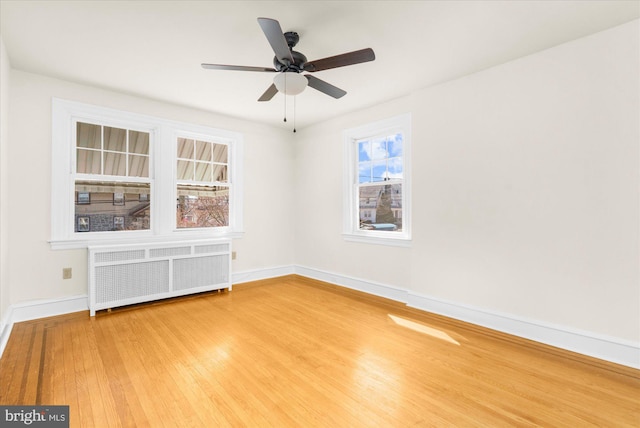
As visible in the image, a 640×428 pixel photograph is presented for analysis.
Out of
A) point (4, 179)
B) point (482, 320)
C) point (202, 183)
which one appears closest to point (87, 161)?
point (4, 179)

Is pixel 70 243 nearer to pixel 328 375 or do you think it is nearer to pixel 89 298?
pixel 89 298

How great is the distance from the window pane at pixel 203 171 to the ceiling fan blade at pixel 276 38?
9.04ft

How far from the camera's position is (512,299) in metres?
2.96

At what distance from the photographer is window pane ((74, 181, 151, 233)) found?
3674 mm

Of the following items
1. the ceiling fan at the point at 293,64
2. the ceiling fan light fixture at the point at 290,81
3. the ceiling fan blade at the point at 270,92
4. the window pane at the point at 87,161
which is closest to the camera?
the ceiling fan at the point at 293,64

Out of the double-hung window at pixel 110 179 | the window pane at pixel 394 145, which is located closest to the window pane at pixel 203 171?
the double-hung window at pixel 110 179

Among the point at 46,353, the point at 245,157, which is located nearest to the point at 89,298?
the point at 46,353

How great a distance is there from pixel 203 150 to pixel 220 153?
0.90ft

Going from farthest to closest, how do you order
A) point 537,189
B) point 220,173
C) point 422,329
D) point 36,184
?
point 220,173 → point 36,184 → point 422,329 → point 537,189

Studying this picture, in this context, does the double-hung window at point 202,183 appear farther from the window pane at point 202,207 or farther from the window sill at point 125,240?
the window sill at point 125,240

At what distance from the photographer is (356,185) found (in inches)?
187

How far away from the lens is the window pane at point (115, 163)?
152 inches

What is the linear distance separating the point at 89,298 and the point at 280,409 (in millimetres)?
2893

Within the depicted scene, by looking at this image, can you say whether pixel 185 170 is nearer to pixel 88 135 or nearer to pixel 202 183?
pixel 202 183
